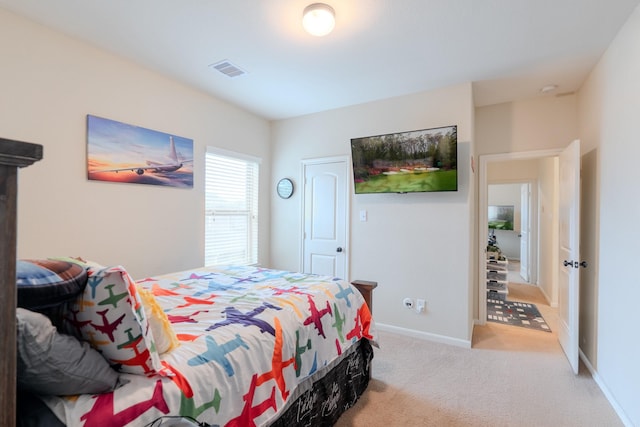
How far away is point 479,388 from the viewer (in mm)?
2355

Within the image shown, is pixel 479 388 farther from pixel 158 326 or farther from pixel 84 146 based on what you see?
pixel 84 146

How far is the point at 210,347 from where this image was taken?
1.25 m

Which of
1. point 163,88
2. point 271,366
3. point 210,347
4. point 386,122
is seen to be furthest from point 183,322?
point 386,122

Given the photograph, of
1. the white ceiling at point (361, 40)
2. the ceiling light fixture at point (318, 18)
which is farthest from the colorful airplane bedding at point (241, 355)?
the white ceiling at point (361, 40)

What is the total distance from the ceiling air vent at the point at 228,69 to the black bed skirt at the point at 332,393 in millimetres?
2617

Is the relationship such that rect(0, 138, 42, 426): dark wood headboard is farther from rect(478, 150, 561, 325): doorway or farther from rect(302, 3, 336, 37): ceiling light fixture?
rect(478, 150, 561, 325): doorway

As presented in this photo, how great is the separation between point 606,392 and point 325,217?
2.99 metres

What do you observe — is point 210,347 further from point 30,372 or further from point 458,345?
point 458,345

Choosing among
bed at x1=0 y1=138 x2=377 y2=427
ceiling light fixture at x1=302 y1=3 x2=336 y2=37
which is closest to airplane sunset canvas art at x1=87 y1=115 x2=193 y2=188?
bed at x1=0 y1=138 x2=377 y2=427

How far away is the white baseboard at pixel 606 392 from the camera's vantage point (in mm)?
1960

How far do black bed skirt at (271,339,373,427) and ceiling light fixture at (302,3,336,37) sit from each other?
7.14 ft

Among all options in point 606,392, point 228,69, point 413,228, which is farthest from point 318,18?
point 606,392

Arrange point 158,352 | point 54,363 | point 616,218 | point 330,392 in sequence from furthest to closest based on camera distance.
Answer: point 616,218
point 330,392
point 158,352
point 54,363

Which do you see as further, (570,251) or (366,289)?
(570,251)
